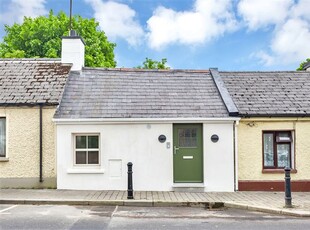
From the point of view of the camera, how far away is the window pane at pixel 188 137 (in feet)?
43.4

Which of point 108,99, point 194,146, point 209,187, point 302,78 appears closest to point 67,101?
point 108,99

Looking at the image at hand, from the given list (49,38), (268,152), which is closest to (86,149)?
(268,152)

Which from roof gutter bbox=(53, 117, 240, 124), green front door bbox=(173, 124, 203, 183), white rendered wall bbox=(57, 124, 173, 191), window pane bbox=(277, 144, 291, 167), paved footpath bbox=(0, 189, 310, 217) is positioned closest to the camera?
paved footpath bbox=(0, 189, 310, 217)

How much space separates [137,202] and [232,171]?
3.86m

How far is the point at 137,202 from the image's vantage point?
10.8 m

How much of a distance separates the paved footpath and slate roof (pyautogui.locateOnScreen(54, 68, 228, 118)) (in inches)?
102

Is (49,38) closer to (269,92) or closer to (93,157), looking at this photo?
(93,157)

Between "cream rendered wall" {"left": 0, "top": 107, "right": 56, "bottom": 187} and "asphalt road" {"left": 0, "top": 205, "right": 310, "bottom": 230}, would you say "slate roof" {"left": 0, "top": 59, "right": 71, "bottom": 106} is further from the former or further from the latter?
"asphalt road" {"left": 0, "top": 205, "right": 310, "bottom": 230}

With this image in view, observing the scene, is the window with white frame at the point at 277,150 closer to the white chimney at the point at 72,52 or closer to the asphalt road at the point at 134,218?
the asphalt road at the point at 134,218

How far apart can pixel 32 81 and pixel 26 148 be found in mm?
2655

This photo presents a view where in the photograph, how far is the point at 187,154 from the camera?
13.2 meters

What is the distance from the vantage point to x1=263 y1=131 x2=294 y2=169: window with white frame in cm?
1350

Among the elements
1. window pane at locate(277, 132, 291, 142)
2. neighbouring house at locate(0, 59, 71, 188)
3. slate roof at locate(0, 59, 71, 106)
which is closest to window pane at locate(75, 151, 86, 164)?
neighbouring house at locate(0, 59, 71, 188)

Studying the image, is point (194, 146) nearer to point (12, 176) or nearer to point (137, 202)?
point (137, 202)
